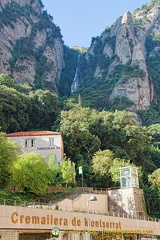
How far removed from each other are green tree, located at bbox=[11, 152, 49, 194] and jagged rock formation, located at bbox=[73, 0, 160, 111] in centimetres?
6089

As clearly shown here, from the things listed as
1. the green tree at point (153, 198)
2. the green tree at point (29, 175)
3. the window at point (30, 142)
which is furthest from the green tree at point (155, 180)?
the window at point (30, 142)

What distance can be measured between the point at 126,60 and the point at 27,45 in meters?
35.4

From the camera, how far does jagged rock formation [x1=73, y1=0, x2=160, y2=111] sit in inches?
3812

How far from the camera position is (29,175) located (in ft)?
110

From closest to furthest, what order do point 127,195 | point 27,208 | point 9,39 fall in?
point 27,208 → point 127,195 → point 9,39

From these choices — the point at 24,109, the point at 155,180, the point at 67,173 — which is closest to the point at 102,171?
the point at 67,173

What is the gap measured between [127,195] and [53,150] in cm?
1438

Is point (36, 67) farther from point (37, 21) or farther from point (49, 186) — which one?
point (49, 186)

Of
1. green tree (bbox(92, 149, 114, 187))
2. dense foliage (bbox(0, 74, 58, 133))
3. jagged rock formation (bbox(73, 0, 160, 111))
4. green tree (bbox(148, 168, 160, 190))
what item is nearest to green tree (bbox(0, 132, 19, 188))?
green tree (bbox(92, 149, 114, 187))

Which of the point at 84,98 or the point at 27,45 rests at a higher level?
the point at 27,45

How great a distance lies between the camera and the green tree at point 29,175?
109 ft

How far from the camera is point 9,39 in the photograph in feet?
325

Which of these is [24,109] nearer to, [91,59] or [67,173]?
[67,173]

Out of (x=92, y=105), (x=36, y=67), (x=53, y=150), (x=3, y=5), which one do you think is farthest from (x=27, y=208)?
(x=3, y=5)
